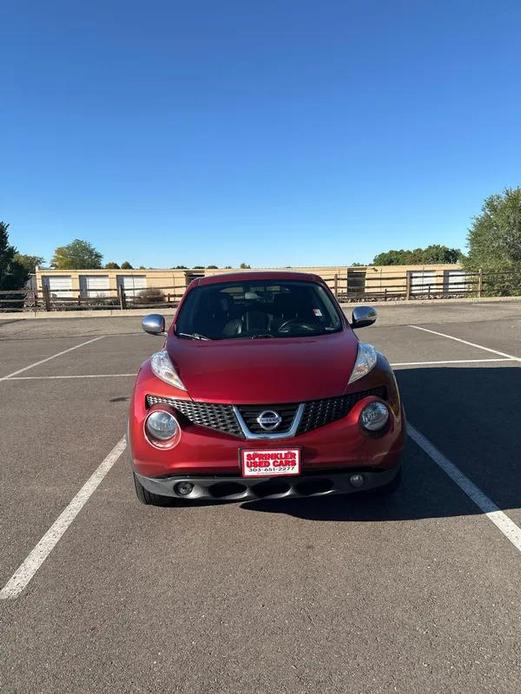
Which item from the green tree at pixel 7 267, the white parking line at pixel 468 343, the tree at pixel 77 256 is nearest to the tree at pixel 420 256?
the tree at pixel 77 256

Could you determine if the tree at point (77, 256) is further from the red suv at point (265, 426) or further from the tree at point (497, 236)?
the red suv at point (265, 426)

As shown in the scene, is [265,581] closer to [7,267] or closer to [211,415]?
[211,415]

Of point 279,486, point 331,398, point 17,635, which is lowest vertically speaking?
point 17,635

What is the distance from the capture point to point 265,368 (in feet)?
10.0

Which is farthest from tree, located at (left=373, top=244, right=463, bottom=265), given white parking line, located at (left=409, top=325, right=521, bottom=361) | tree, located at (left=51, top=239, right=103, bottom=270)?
white parking line, located at (left=409, top=325, right=521, bottom=361)

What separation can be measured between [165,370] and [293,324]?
131 cm

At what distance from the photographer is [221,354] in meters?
3.35

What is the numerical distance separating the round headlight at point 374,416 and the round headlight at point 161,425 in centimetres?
110

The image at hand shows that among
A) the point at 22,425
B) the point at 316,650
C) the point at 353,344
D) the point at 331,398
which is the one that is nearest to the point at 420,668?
the point at 316,650

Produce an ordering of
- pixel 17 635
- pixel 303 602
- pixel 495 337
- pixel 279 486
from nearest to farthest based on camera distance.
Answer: pixel 17 635 < pixel 303 602 < pixel 279 486 < pixel 495 337

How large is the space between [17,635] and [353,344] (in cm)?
259

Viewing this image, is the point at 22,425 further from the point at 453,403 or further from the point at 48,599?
the point at 453,403

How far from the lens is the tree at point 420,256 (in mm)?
103312

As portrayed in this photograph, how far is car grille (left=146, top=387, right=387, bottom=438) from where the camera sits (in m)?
2.79
